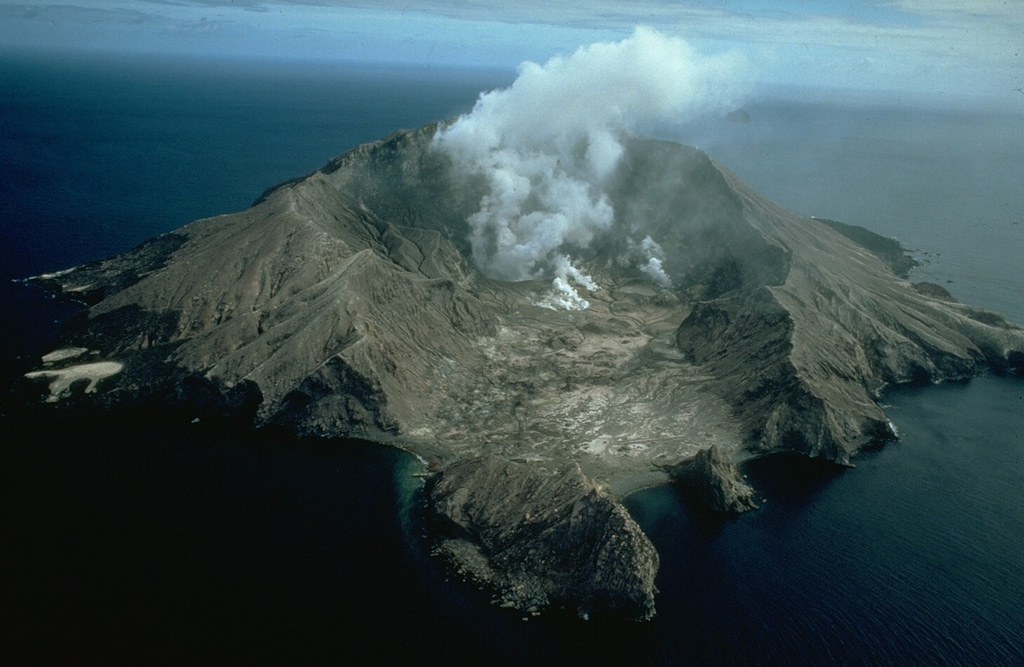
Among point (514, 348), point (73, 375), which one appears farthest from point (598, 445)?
point (73, 375)

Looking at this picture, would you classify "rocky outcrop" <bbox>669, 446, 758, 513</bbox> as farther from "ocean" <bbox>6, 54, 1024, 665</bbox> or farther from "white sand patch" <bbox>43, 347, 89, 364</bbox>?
"white sand patch" <bbox>43, 347, 89, 364</bbox>

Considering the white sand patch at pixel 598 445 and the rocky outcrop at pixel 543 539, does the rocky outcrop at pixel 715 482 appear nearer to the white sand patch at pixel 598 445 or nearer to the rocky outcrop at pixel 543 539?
the white sand patch at pixel 598 445

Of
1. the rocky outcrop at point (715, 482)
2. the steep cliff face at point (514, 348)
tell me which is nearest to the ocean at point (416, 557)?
the rocky outcrop at point (715, 482)

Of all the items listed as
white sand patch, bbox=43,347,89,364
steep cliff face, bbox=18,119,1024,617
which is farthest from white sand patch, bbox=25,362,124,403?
white sand patch, bbox=43,347,89,364

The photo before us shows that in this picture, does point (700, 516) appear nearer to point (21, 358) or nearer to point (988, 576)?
point (988, 576)

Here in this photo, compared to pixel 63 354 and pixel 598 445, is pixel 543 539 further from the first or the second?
pixel 63 354

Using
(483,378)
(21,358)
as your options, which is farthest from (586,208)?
(21,358)
